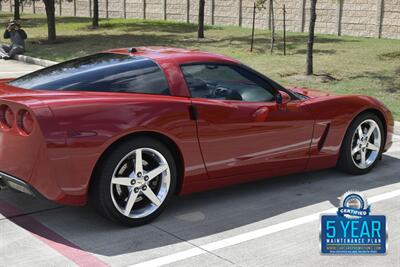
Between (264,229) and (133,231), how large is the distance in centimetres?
105

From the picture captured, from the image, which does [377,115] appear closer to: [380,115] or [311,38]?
[380,115]

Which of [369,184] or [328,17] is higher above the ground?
[328,17]

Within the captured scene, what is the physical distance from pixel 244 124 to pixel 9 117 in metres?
1.96

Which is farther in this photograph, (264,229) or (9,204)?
(9,204)

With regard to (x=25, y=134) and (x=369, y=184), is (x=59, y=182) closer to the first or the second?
(x=25, y=134)

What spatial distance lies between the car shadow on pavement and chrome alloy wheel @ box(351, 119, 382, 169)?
0.16 metres

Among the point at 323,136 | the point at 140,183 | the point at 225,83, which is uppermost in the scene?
the point at 225,83

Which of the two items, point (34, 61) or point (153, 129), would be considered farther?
point (34, 61)

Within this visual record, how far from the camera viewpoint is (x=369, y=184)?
5.79 meters

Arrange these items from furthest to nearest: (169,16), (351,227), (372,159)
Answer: (169,16) → (372,159) → (351,227)

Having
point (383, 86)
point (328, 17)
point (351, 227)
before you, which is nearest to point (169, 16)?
point (328, 17)

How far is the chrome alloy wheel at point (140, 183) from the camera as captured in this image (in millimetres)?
4402

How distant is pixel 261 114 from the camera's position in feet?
16.8

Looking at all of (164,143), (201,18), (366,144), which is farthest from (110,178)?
(201,18)
